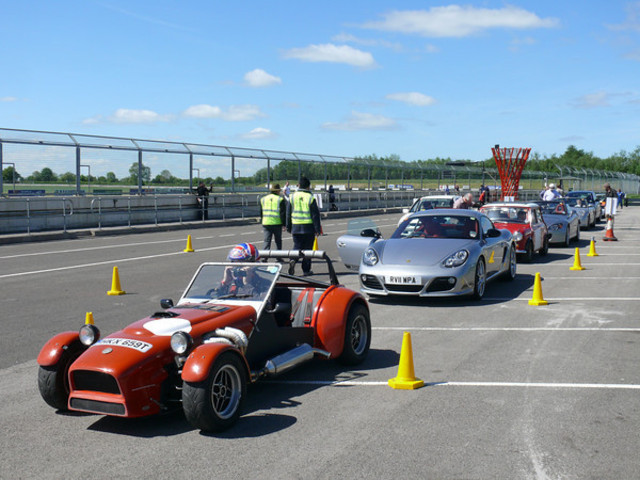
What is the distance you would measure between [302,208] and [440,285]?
398 cm

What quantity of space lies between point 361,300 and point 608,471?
10.7ft

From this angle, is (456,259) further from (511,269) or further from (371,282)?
(511,269)

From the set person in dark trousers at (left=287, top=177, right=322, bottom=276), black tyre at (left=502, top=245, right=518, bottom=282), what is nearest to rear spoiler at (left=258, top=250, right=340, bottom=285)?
person in dark trousers at (left=287, top=177, right=322, bottom=276)

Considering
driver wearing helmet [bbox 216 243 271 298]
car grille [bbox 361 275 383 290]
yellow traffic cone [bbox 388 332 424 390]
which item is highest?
driver wearing helmet [bbox 216 243 271 298]

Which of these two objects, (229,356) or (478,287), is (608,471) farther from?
(478,287)

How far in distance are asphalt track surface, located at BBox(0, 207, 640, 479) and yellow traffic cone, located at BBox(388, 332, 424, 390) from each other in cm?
11

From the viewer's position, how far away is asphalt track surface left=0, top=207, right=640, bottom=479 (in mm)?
4535

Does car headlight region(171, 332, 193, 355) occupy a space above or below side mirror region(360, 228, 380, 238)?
below

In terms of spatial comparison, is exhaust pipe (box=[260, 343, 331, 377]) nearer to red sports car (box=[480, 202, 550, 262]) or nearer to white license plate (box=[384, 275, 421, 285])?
white license plate (box=[384, 275, 421, 285])

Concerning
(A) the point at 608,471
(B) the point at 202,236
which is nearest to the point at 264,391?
(A) the point at 608,471

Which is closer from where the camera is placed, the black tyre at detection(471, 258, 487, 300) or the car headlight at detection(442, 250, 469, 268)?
the car headlight at detection(442, 250, 469, 268)

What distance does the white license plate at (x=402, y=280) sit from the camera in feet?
34.7

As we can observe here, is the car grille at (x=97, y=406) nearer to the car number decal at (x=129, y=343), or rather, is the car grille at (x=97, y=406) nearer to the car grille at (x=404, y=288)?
the car number decal at (x=129, y=343)

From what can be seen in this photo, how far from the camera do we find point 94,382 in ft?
16.8
